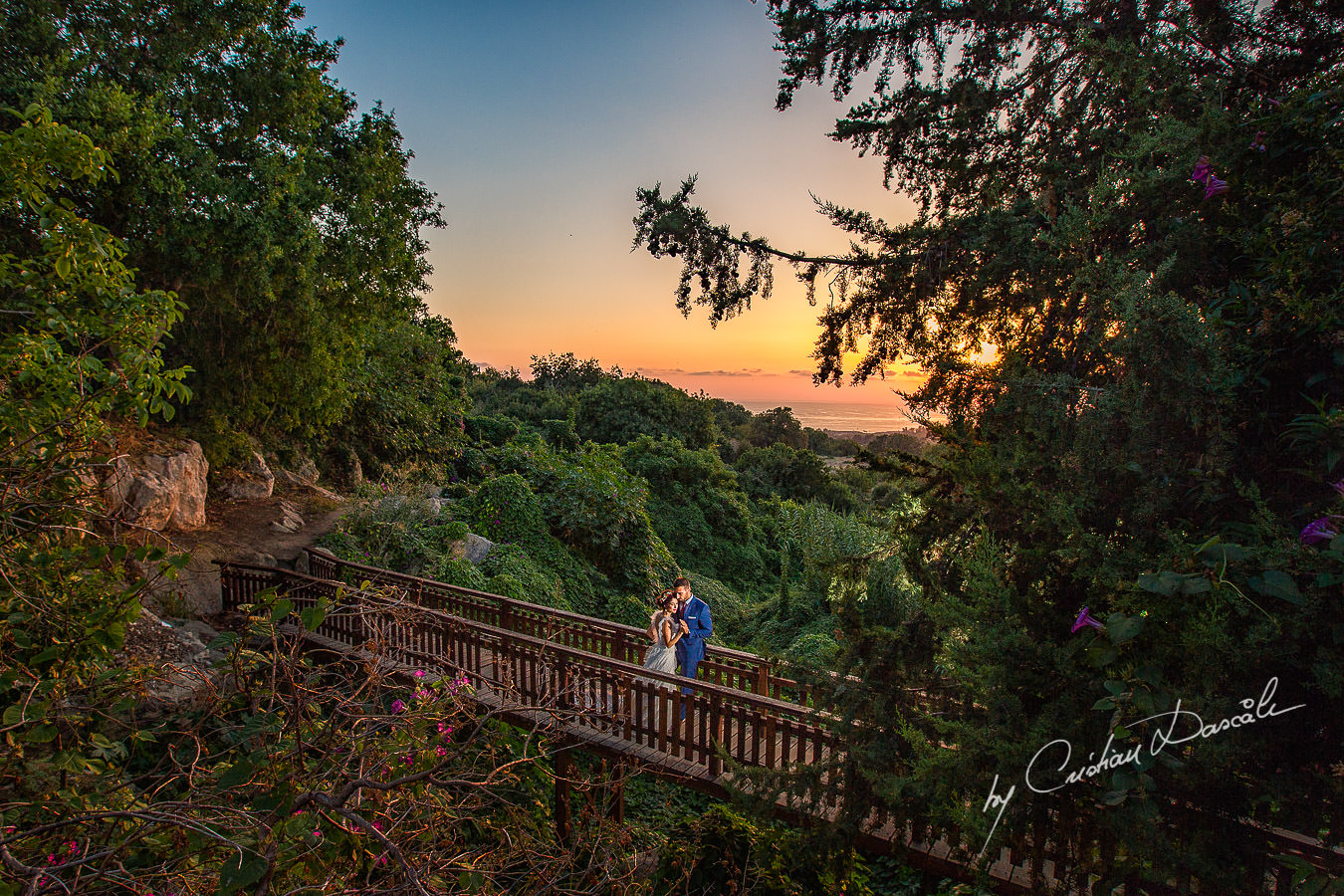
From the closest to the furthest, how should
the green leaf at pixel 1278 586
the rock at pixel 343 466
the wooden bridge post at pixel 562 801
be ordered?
the green leaf at pixel 1278 586 → the wooden bridge post at pixel 562 801 → the rock at pixel 343 466

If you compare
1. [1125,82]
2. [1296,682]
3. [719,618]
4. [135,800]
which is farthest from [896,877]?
[719,618]

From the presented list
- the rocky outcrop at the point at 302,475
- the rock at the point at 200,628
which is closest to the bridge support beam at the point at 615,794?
the rock at the point at 200,628

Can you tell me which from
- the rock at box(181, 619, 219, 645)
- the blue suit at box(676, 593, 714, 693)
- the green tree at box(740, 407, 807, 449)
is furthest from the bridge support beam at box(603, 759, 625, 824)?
the green tree at box(740, 407, 807, 449)

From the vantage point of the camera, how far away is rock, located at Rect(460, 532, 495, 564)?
12.9 meters

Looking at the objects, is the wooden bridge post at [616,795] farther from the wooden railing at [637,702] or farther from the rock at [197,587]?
the rock at [197,587]

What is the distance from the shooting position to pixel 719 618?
51.6ft

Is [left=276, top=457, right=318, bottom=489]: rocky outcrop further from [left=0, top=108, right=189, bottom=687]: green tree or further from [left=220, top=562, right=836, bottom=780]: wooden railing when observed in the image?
[left=0, top=108, right=189, bottom=687]: green tree

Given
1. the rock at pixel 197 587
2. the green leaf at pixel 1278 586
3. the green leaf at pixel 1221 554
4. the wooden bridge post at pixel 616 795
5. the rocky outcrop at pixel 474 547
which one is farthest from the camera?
the rocky outcrop at pixel 474 547

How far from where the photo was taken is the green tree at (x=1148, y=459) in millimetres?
2242

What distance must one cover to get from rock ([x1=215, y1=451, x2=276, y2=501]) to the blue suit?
10993 mm

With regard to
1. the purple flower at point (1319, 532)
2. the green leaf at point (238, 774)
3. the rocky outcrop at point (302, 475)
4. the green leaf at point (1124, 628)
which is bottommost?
the rocky outcrop at point (302, 475)

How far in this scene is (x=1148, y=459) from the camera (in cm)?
266

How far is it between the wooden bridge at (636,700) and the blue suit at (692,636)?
360 millimetres

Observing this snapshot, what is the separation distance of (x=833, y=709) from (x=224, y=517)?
41.7ft
